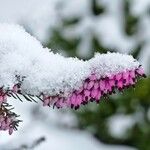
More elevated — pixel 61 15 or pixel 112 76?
pixel 61 15

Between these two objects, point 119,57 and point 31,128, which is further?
point 31,128

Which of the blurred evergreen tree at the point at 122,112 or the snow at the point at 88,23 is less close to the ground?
the snow at the point at 88,23

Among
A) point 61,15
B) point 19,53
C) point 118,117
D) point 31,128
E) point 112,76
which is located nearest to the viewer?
point 112,76

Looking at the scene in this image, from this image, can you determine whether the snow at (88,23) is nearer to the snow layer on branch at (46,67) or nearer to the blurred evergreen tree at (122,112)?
the blurred evergreen tree at (122,112)

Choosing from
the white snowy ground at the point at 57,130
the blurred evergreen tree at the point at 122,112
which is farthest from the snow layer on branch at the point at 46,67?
the blurred evergreen tree at the point at 122,112

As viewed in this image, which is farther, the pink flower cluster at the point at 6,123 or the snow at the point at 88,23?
the snow at the point at 88,23

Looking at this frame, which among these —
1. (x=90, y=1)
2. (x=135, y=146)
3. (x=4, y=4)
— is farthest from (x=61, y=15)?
(x=135, y=146)

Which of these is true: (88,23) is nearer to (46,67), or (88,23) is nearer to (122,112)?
(122,112)

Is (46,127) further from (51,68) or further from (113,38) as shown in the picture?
(51,68)
